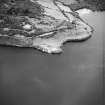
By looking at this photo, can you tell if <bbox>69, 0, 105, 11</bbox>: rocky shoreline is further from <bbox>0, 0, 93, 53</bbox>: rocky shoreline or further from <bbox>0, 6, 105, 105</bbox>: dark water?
<bbox>0, 6, 105, 105</bbox>: dark water

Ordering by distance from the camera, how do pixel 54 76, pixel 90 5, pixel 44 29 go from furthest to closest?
Answer: 1. pixel 90 5
2. pixel 44 29
3. pixel 54 76

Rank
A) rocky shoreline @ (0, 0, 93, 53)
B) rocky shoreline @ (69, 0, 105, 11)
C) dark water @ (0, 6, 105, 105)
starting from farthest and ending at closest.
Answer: rocky shoreline @ (69, 0, 105, 11)
rocky shoreline @ (0, 0, 93, 53)
dark water @ (0, 6, 105, 105)

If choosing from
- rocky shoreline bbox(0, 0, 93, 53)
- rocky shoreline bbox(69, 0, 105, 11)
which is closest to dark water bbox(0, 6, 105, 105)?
rocky shoreline bbox(0, 0, 93, 53)

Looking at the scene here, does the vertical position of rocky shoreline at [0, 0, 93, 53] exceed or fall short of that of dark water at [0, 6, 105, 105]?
it exceeds it

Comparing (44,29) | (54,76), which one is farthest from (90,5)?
(54,76)

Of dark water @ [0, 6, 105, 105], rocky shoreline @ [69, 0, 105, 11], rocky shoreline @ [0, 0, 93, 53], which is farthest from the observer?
rocky shoreline @ [69, 0, 105, 11]

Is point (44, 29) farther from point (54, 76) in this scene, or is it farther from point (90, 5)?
point (90, 5)

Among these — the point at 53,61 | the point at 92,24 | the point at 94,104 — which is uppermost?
the point at 92,24

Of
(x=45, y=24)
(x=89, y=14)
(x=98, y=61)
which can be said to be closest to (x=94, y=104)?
(x=98, y=61)

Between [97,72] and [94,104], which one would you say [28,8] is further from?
[94,104]
